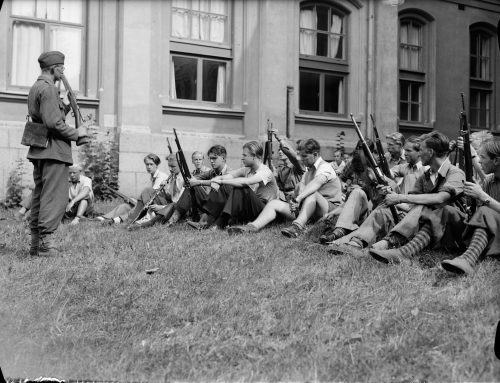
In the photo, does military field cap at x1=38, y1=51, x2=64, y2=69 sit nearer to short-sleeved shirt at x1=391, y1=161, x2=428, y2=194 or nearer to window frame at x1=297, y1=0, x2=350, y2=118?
short-sleeved shirt at x1=391, y1=161, x2=428, y2=194

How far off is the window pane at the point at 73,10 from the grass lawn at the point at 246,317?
8.37 meters

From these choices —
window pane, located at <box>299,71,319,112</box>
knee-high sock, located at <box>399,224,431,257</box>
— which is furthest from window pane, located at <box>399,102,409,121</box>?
knee-high sock, located at <box>399,224,431,257</box>

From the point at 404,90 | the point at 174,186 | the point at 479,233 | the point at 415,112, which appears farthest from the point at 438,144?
the point at 415,112

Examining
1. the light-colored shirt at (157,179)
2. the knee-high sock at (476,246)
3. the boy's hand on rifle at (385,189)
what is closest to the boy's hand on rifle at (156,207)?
the light-colored shirt at (157,179)

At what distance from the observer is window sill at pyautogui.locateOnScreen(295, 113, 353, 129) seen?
16.5 meters

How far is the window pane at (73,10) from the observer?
1456cm

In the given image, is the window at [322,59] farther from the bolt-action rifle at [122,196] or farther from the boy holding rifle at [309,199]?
the boy holding rifle at [309,199]

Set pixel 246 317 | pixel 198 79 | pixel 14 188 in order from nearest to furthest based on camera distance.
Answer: pixel 246 317, pixel 14 188, pixel 198 79

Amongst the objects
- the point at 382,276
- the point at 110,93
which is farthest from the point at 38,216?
the point at 110,93

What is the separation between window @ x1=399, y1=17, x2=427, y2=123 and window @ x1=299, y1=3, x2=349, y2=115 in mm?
2374

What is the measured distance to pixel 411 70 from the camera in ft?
62.3

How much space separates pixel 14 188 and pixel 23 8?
3.99 meters

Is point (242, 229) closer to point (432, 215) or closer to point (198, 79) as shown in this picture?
point (432, 215)

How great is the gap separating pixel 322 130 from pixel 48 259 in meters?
10.5
